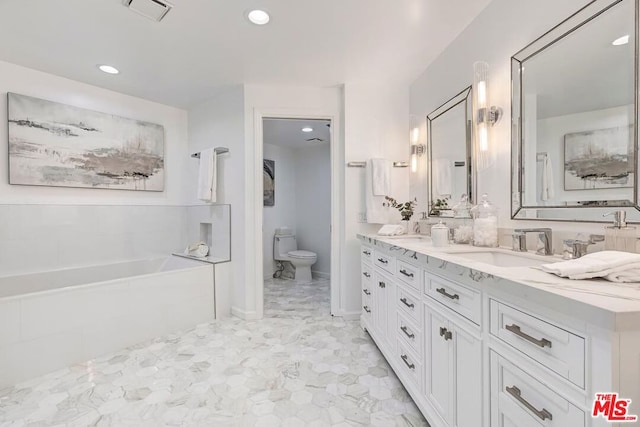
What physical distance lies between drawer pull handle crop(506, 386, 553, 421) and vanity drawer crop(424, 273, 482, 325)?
0.21m

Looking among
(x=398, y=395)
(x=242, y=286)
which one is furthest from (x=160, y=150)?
(x=398, y=395)

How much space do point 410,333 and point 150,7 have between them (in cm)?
242

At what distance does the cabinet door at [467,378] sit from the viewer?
1.03 metres

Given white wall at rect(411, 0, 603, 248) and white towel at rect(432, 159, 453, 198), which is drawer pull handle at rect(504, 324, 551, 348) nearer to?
white wall at rect(411, 0, 603, 248)

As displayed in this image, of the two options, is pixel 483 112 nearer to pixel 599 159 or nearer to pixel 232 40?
pixel 599 159

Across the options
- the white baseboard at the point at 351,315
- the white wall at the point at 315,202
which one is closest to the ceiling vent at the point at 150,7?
the white baseboard at the point at 351,315

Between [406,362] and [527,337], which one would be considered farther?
[406,362]

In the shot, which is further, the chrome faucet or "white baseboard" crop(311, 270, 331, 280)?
"white baseboard" crop(311, 270, 331, 280)

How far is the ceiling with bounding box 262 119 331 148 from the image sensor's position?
374 centimetres

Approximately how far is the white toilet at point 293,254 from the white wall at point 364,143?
61.8 inches

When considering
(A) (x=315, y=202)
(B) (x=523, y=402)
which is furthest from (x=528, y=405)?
(A) (x=315, y=202)

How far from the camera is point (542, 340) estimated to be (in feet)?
2.57

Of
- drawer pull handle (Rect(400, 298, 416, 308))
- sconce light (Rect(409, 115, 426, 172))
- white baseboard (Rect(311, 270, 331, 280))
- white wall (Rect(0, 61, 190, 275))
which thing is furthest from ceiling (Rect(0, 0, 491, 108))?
white baseboard (Rect(311, 270, 331, 280))

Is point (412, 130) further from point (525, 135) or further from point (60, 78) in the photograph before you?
point (60, 78)
